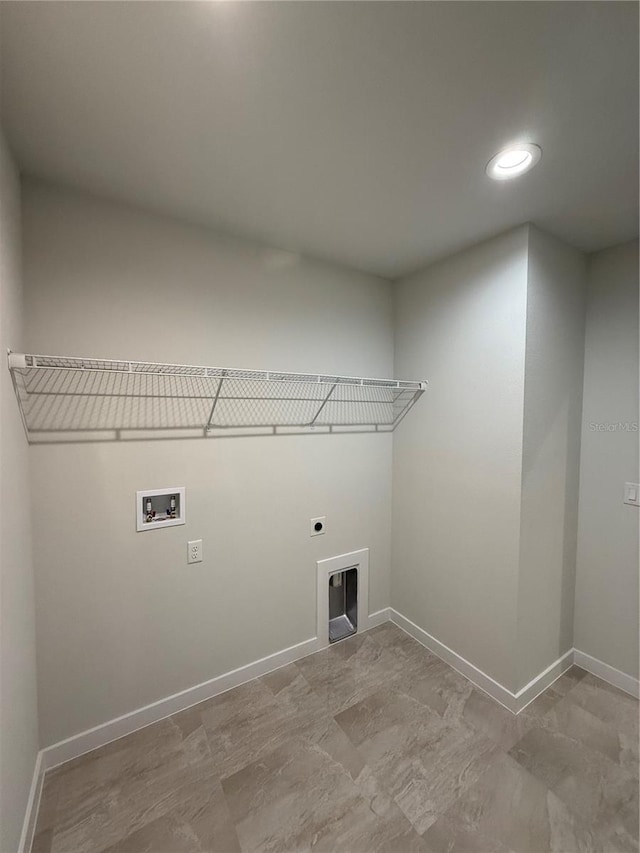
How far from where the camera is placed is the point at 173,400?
5.38 feet

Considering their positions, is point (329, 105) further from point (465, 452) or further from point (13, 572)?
point (13, 572)

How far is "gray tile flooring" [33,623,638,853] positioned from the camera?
1.21 m

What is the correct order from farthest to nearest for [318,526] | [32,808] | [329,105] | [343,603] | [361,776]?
[343,603] < [318,526] < [361,776] < [32,808] < [329,105]

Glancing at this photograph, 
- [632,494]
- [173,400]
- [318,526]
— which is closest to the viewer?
[173,400]

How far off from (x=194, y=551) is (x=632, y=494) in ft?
7.65

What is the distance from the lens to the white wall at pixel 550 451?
1697 mm

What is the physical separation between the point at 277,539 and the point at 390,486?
0.92 meters

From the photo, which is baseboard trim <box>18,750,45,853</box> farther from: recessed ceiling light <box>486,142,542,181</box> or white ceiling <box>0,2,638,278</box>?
recessed ceiling light <box>486,142,542,181</box>

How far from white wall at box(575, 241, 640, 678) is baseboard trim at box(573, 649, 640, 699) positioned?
3cm

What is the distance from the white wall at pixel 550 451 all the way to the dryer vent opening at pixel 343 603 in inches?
39.3

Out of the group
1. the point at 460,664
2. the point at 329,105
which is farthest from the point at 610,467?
the point at 329,105

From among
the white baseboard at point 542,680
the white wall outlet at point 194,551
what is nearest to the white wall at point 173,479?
the white wall outlet at point 194,551

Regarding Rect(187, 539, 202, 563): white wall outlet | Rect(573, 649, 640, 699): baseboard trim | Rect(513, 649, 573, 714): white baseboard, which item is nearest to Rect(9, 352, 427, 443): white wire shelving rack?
Rect(187, 539, 202, 563): white wall outlet

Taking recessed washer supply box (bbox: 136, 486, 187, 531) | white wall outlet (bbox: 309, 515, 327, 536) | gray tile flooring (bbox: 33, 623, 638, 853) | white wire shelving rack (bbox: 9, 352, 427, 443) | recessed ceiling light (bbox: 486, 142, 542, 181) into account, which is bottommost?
gray tile flooring (bbox: 33, 623, 638, 853)
